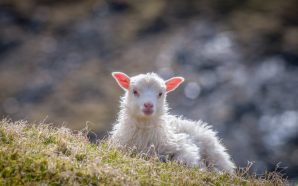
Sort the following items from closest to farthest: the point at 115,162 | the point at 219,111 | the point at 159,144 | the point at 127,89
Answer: the point at 115,162 < the point at 159,144 < the point at 127,89 < the point at 219,111

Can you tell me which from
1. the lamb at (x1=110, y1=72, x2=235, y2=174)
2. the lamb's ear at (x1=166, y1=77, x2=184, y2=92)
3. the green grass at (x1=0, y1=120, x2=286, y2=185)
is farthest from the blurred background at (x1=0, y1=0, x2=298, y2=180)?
the green grass at (x1=0, y1=120, x2=286, y2=185)

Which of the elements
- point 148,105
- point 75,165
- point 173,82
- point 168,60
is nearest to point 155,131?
point 148,105

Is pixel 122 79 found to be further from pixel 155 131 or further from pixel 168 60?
pixel 168 60

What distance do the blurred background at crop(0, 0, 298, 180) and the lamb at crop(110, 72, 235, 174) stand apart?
33.4m

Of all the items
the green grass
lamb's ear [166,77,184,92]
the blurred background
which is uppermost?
the blurred background

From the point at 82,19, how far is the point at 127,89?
5033 centimetres

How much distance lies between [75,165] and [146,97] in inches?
128

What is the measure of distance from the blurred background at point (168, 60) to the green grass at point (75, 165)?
3603 centimetres

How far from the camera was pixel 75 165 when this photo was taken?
348 inches

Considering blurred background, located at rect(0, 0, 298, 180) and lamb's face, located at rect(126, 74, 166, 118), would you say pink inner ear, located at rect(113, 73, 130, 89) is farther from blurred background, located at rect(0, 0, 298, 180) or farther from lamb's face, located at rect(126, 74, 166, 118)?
blurred background, located at rect(0, 0, 298, 180)

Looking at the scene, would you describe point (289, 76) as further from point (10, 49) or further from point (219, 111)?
point (10, 49)

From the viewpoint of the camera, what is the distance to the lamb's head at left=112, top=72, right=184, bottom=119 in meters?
11.7

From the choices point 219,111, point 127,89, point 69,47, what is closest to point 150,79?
point 127,89

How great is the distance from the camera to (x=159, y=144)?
11.8 meters
